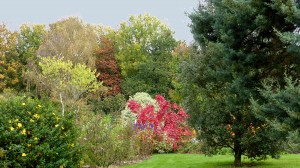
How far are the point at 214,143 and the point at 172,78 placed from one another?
20025 mm

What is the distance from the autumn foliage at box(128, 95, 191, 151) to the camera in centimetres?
1583

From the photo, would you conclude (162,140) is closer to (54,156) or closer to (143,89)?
(54,156)

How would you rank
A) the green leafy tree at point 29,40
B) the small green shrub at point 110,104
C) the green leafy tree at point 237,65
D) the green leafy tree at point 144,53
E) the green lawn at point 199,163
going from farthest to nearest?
the green leafy tree at point 29,40
the green leafy tree at point 144,53
the small green shrub at point 110,104
the green lawn at point 199,163
the green leafy tree at point 237,65

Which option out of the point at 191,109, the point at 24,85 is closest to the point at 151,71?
the point at 24,85

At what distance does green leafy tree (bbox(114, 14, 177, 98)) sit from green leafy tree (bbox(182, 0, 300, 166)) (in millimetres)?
19447

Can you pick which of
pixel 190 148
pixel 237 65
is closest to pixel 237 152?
pixel 237 65

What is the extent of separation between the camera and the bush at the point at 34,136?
701cm

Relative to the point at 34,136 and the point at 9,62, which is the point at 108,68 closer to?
the point at 9,62

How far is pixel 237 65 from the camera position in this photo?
877 centimetres

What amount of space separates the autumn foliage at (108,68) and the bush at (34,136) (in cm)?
2388

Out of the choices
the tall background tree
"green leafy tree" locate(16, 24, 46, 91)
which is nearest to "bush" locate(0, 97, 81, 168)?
the tall background tree

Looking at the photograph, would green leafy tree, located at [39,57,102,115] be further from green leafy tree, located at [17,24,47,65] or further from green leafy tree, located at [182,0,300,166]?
green leafy tree, located at [182,0,300,166]

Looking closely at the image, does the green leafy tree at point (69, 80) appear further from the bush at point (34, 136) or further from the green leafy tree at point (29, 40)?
the bush at point (34, 136)

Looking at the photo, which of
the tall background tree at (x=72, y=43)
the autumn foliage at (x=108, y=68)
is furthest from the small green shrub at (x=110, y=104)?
the tall background tree at (x=72, y=43)
